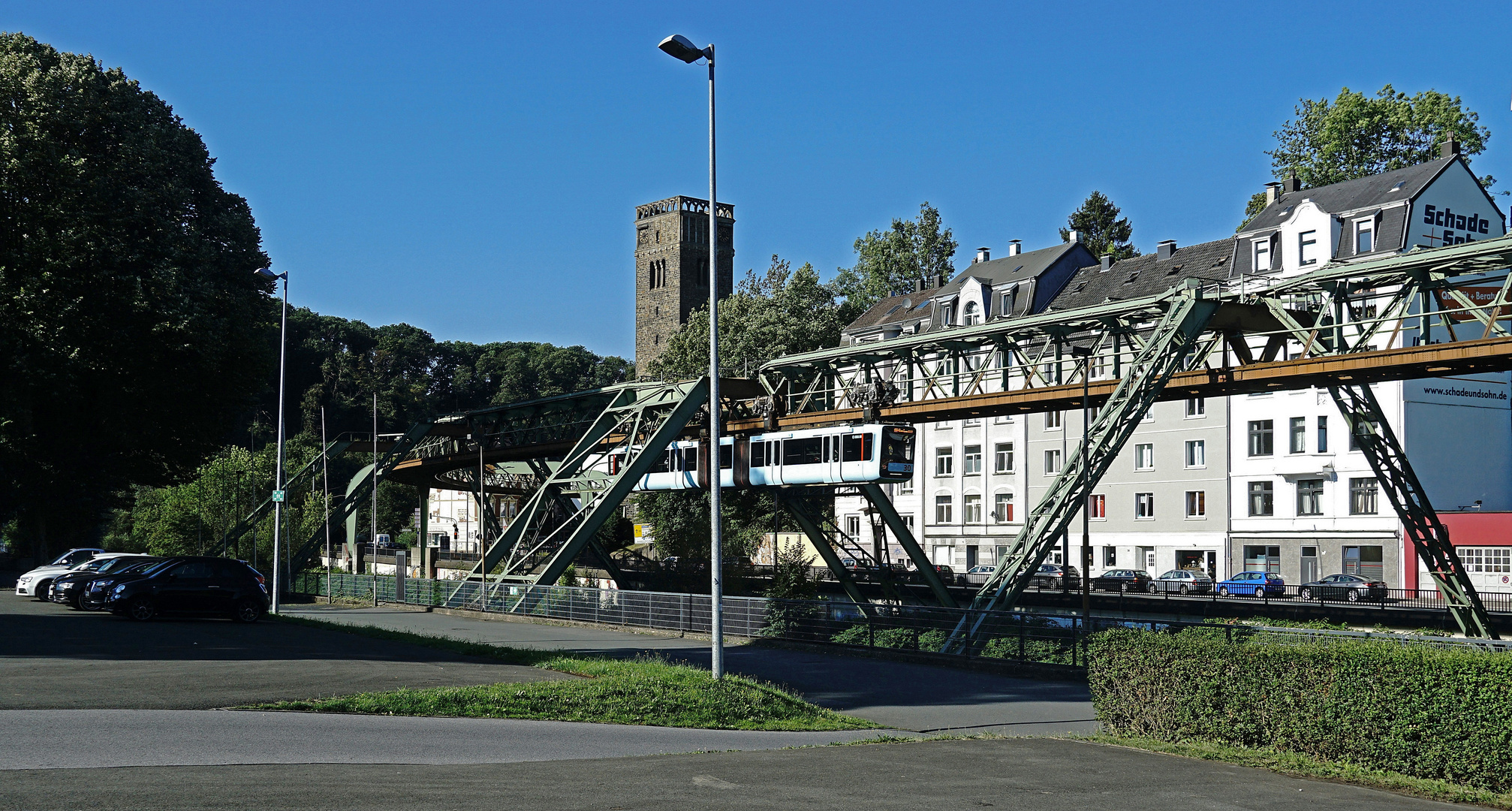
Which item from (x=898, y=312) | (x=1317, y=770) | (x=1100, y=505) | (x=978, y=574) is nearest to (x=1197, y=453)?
(x=1100, y=505)

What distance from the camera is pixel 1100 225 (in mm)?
85750

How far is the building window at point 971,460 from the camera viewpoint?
240 ft

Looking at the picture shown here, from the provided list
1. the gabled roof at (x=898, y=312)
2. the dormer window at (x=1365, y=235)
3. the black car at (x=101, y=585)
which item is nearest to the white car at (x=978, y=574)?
the gabled roof at (x=898, y=312)

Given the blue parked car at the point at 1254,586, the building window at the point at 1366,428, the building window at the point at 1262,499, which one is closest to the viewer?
the building window at the point at 1366,428

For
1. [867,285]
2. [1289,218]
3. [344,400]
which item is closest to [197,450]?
[1289,218]

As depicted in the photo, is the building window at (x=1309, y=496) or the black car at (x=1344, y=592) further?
the building window at (x=1309, y=496)

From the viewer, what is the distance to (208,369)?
130 ft

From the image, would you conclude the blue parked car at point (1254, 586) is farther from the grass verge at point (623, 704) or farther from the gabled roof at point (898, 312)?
the grass verge at point (623, 704)

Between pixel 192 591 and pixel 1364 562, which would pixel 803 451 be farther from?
pixel 1364 562

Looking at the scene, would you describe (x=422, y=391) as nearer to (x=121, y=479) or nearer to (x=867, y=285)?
(x=867, y=285)

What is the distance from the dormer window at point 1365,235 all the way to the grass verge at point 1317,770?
45.8 meters

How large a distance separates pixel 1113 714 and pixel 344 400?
114m

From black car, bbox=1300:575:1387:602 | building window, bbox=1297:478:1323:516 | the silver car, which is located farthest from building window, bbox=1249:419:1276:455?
black car, bbox=1300:575:1387:602

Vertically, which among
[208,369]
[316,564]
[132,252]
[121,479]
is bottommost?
[316,564]
